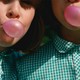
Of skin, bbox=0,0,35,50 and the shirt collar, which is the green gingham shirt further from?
skin, bbox=0,0,35,50

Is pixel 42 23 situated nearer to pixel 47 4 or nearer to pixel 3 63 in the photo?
pixel 47 4

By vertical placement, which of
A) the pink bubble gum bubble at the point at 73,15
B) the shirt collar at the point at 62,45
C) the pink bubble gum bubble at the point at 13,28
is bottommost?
the shirt collar at the point at 62,45

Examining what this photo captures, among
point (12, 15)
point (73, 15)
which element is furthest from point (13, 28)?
point (73, 15)

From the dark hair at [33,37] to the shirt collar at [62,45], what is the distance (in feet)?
0.19

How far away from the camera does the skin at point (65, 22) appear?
128 cm

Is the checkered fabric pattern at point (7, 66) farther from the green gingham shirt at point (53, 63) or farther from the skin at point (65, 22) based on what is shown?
the skin at point (65, 22)

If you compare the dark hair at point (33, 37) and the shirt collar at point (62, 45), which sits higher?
the dark hair at point (33, 37)

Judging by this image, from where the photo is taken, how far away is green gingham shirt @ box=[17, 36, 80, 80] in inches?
52.6

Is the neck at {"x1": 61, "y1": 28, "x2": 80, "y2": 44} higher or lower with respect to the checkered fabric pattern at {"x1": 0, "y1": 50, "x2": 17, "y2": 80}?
higher

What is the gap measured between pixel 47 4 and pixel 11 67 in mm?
261

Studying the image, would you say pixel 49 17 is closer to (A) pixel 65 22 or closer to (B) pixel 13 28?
(A) pixel 65 22

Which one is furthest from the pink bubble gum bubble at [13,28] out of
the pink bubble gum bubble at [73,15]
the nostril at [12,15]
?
the pink bubble gum bubble at [73,15]

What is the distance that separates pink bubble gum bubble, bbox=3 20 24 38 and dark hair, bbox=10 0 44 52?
0.18 metres

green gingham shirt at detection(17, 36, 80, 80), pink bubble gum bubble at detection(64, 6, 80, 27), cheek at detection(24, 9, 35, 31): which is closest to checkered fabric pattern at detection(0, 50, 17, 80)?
green gingham shirt at detection(17, 36, 80, 80)
